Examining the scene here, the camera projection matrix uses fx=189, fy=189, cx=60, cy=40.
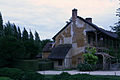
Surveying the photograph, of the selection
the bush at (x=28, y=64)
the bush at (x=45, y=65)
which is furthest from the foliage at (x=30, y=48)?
the bush at (x=28, y=64)

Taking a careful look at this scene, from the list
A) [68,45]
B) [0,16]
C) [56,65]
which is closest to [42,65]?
[56,65]

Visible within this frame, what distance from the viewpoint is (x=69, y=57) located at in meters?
36.2

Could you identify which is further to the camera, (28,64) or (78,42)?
(78,42)

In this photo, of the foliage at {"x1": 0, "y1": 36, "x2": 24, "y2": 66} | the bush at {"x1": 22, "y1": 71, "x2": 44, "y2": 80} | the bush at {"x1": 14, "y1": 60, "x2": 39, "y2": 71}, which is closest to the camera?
the bush at {"x1": 22, "y1": 71, "x2": 44, "y2": 80}

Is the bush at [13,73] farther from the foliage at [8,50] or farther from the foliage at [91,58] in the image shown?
the foliage at [91,58]

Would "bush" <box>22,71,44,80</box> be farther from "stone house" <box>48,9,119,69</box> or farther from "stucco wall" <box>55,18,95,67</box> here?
"stucco wall" <box>55,18,95,67</box>

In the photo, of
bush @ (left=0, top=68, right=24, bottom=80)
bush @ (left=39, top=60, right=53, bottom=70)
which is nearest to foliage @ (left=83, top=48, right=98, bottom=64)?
bush @ (left=39, top=60, right=53, bottom=70)

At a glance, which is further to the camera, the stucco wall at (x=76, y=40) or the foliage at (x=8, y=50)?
the stucco wall at (x=76, y=40)

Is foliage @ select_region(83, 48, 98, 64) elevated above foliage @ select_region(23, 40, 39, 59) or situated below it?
below

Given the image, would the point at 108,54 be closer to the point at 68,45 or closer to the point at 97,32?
the point at 97,32

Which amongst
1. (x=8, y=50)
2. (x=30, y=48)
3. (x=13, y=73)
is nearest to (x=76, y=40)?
(x=8, y=50)

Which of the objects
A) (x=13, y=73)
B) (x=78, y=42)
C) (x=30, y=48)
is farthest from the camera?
(x=30, y=48)

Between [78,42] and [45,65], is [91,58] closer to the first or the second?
[78,42]

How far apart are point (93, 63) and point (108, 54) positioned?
3.61 metres
